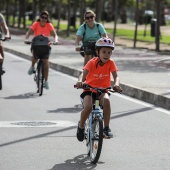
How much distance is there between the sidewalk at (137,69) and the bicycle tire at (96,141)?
6.09 metres

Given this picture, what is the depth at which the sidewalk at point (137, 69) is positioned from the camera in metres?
16.6

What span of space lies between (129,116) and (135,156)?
4163mm

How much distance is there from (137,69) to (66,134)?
474 inches

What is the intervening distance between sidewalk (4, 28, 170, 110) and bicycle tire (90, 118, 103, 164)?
609 cm

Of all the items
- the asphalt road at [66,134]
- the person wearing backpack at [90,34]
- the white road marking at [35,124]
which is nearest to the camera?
the asphalt road at [66,134]

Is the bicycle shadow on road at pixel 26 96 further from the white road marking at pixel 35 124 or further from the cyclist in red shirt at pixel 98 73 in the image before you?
the cyclist in red shirt at pixel 98 73

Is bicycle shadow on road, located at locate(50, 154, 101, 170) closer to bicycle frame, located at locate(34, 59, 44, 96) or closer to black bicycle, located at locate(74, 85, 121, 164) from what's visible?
black bicycle, located at locate(74, 85, 121, 164)

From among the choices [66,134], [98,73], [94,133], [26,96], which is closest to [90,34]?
[26,96]

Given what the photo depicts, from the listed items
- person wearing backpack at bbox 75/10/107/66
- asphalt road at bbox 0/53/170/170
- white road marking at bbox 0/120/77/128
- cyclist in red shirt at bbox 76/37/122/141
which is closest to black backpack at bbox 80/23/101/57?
person wearing backpack at bbox 75/10/107/66

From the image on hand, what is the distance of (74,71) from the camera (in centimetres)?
2266

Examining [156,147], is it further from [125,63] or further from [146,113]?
[125,63]

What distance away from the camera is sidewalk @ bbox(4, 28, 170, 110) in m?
16.6

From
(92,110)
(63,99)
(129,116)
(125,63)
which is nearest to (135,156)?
(92,110)

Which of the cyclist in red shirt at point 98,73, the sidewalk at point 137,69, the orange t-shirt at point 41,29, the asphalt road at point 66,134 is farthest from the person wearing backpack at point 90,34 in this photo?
the cyclist in red shirt at point 98,73
